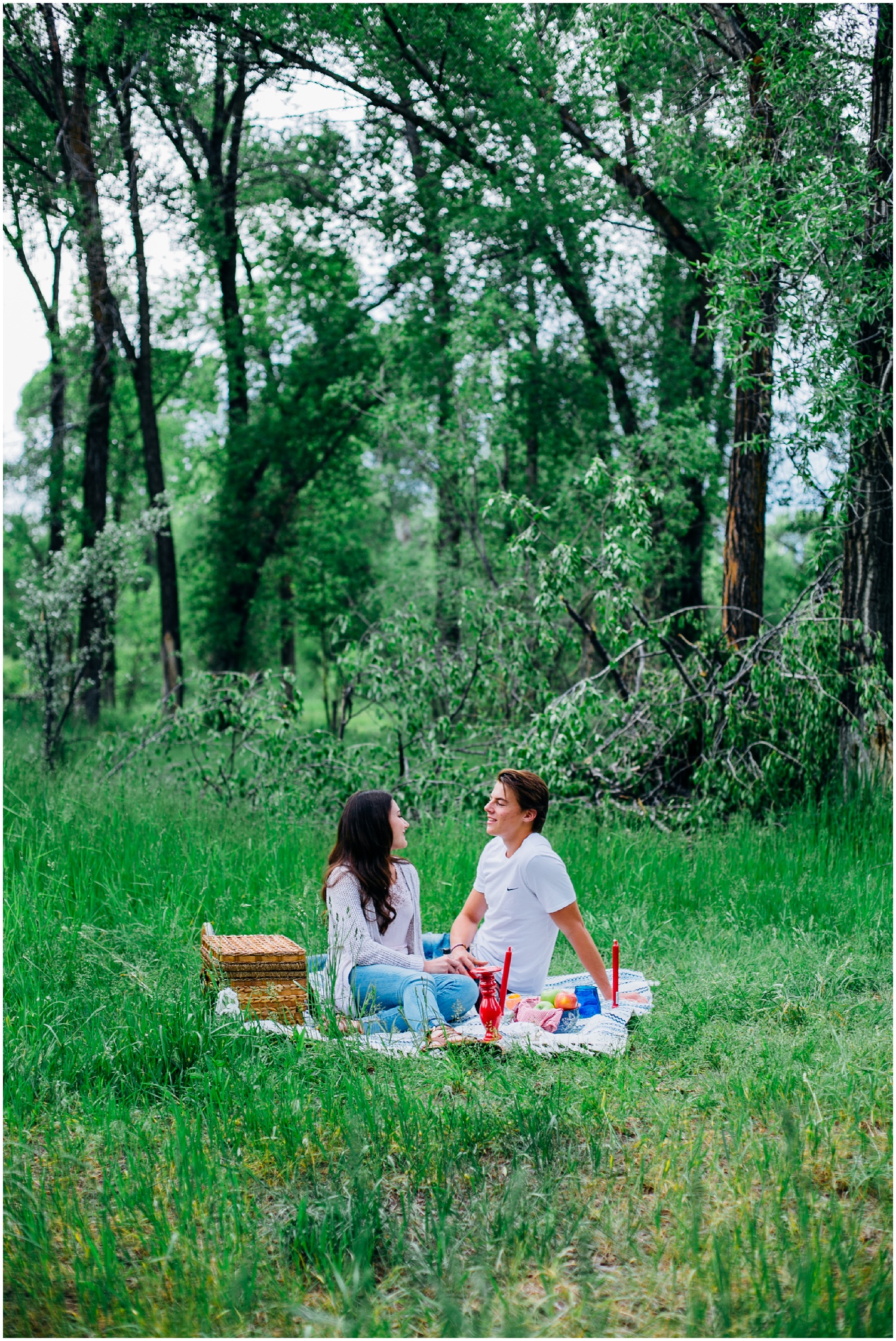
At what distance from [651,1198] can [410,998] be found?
1548mm

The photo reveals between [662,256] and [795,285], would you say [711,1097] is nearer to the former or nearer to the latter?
[795,285]

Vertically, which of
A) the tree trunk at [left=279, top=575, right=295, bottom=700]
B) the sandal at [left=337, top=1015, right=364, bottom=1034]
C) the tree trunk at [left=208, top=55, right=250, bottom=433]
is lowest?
the sandal at [left=337, top=1015, right=364, bottom=1034]

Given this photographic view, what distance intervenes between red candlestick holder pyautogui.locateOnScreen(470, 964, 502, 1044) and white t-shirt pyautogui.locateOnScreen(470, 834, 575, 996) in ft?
0.38

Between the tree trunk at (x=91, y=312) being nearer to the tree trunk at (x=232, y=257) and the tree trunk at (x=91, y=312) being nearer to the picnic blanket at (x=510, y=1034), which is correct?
the tree trunk at (x=232, y=257)

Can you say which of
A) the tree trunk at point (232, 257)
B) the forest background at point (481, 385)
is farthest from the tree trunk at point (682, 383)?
the tree trunk at point (232, 257)

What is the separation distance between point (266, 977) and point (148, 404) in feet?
52.7

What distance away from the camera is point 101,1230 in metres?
3.27

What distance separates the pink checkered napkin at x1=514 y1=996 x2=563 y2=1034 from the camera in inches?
199

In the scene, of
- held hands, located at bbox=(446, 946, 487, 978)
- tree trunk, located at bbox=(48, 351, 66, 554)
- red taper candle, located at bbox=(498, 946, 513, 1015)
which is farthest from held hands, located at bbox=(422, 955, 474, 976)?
tree trunk, located at bbox=(48, 351, 66, 554)

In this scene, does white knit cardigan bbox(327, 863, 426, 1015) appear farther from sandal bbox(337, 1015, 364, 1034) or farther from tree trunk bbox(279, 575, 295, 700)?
tree trunk bbox(279, 575, 295, 700)

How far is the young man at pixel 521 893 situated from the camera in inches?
202

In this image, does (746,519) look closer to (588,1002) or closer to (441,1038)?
(588,1002)

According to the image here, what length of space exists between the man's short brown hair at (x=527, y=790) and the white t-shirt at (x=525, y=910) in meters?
0.14

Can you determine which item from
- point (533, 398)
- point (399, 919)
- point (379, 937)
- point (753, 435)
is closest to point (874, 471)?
point (753, 435)
